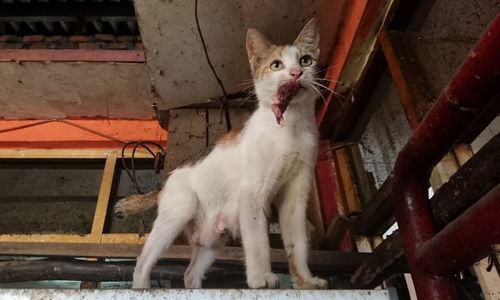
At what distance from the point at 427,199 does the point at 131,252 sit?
3.95 feet

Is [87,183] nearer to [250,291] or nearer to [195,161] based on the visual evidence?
[195,161]

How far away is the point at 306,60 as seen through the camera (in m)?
1.70

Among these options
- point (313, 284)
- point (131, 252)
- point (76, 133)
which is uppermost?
point (76, 133)

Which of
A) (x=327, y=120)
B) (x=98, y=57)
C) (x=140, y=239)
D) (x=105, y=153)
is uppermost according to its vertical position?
(x=98, y=57)

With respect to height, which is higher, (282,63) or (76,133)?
(76,133)

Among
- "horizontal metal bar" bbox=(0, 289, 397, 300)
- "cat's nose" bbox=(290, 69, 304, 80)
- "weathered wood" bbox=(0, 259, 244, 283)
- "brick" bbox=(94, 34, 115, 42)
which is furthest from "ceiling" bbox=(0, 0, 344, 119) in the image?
"horizontal metal bar" bbox=(0, 289, 397, 300)

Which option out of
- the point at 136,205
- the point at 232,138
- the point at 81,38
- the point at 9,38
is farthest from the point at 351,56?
the point at 9,38

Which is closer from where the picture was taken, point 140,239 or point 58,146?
point 140,239

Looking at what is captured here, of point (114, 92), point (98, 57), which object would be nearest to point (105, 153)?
point (114, 92)

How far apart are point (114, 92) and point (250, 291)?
2047mm

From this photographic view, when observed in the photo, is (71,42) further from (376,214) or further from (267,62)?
(376,214)

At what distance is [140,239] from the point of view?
83.8 inches

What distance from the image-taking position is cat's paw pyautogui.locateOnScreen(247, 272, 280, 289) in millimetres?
1136

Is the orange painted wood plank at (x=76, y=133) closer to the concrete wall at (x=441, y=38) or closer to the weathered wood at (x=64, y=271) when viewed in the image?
the weathered wood at (x=64, y=271)
